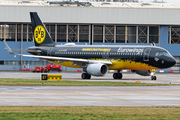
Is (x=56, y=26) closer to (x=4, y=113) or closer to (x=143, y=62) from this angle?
(x=143, y=62)

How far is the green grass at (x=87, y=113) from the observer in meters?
16.0

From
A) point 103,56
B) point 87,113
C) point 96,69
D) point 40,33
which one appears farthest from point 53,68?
point 87,113

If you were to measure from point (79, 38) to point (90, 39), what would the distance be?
2.88 metres

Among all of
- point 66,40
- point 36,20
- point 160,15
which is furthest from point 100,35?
point 36,20

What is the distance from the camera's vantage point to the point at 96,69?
48125 millimetres

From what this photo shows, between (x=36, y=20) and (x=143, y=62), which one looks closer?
(x=143, y=62)

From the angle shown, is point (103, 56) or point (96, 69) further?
point (103, 56)

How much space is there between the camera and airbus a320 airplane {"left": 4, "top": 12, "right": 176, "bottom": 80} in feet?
158

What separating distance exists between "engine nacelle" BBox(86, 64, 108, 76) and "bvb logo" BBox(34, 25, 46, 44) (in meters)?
12.1

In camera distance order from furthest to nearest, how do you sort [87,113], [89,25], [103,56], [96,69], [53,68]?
[89,25] → [53,68] → [103,56] → [96,69] → [87,113]

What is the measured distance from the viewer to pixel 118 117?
1603 cm

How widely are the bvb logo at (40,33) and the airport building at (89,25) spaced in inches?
1324

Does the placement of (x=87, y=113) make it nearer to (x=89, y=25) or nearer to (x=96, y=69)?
(x=96, y=69)

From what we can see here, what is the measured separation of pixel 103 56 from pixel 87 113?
35083 mm
